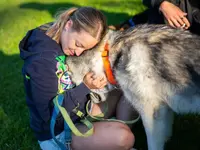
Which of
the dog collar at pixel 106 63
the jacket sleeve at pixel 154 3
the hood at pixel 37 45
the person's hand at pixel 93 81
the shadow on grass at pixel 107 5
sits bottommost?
the shadow on grass at pixel 107 5

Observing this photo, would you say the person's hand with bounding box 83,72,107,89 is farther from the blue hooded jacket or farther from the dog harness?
the dog harness

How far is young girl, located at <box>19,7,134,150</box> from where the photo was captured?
300cm

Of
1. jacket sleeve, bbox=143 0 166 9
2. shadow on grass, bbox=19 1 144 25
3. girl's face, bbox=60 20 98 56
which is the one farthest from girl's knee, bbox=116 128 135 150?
shadow on grass, bbox=19 1 144 25

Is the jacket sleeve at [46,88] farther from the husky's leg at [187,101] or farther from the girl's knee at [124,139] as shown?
the husky's leg at [187,101]

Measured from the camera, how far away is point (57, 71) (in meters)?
3.12

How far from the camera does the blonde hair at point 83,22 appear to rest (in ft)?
9.75

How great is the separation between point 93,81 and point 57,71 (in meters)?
0.30

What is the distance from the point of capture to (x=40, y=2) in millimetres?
8625

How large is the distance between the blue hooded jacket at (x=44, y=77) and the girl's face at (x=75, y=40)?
0.34 feet

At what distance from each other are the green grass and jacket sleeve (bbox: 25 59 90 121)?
0.84m

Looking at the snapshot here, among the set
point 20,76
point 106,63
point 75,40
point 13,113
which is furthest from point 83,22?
point 20,76

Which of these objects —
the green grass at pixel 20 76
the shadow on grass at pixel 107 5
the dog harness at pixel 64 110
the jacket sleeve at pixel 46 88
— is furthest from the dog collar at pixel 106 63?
the shadow on grass at pixel 107 5

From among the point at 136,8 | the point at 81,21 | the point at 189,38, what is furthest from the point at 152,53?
the point at 136,8

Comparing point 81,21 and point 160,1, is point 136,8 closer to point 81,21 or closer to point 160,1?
point 160,1
